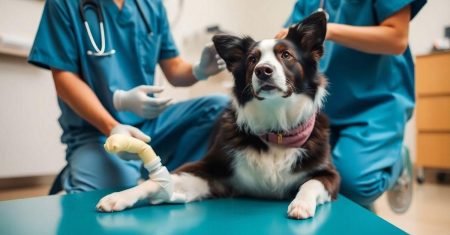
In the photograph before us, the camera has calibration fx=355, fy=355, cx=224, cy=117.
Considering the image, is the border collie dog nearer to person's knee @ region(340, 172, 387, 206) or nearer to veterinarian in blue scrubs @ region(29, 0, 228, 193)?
veterinarian in blue scrubs @ region(29, 0, 228, 193)

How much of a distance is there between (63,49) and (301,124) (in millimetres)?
988

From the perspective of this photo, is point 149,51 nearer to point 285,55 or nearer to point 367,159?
point 285,55

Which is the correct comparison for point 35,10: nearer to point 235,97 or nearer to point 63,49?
point 63,49

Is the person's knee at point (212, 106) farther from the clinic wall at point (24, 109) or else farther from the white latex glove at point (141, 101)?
the clinic wall at point (24, 109)

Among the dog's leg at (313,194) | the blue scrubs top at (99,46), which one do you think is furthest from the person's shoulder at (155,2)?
the dog's leg at (313,194)

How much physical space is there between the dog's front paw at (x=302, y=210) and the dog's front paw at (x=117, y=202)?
0.42 meters

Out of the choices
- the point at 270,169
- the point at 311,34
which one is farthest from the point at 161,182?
the point at 311,34

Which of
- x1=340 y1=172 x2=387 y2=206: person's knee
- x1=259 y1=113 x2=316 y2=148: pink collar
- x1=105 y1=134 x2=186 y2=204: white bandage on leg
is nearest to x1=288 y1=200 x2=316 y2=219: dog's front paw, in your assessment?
x1=259 y1=113 x2=316 y2=148: pink collar

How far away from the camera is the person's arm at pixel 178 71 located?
1750mm

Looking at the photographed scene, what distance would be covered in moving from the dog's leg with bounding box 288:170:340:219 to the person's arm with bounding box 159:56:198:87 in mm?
860

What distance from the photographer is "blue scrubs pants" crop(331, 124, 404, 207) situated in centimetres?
155

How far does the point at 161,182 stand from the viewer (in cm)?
100

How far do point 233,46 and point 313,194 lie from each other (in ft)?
1.81

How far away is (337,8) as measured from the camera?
1739mm
